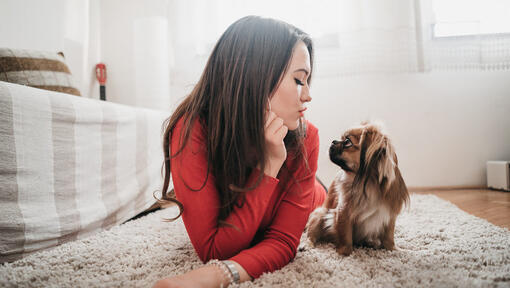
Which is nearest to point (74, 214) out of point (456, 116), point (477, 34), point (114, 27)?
point (114, 27)

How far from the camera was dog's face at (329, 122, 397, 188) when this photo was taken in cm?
89

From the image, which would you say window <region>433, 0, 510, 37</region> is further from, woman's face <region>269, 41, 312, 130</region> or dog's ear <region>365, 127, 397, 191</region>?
woman's face <region>269, 41, 312, 130</region>

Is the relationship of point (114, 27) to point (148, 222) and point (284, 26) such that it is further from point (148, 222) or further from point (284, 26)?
point (284, 26)

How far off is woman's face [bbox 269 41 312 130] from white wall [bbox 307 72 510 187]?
4.68ft

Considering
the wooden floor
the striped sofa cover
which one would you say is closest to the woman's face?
the striped sofa cover

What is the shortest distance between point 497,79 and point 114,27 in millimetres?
2983

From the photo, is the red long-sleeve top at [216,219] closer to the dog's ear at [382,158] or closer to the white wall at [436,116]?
the dog's ear at [382,158]

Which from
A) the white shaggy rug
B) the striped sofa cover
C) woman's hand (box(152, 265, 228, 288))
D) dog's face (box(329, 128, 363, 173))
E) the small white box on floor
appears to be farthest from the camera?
the small white box on floor

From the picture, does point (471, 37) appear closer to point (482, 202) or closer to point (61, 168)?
point (482, 202)

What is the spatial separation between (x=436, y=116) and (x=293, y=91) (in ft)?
5.96

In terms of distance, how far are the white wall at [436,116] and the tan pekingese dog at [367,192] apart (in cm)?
118

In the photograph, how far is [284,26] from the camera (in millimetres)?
753

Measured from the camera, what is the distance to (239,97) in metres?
0.71

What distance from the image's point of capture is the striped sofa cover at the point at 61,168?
2.65 feet
